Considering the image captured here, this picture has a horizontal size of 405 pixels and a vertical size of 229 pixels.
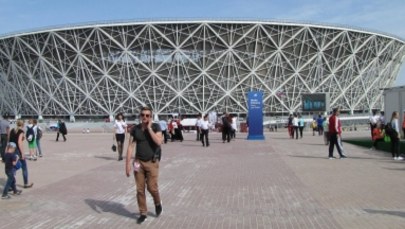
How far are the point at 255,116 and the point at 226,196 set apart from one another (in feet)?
64.9

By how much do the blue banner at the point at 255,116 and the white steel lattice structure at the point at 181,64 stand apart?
1431 inches

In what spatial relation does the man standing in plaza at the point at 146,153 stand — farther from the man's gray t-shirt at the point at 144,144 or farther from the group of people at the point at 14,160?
the group of people at the point at 14,160

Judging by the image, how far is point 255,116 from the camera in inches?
1115

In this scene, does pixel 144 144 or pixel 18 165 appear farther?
pixel 18 165

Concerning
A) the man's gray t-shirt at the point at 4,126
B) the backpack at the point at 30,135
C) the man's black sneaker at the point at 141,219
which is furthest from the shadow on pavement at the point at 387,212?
the backpack at the point at 30,135

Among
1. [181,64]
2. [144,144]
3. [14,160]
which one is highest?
[181,64]

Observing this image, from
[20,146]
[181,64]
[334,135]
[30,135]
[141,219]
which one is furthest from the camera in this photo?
[181,64]

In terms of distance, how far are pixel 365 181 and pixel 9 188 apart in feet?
22.0

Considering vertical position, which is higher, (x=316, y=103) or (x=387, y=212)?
(x=316, y=103)

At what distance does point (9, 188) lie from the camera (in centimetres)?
927

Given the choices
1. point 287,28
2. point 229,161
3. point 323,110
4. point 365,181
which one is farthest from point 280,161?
point 287,28

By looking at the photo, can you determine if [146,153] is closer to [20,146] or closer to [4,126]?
[20,146]

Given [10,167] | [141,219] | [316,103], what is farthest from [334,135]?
[316,103]

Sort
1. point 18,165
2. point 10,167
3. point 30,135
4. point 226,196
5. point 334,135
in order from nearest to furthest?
point 226,196 < point 10,167 < point 18,165 < point 334,135 < point 30,135
